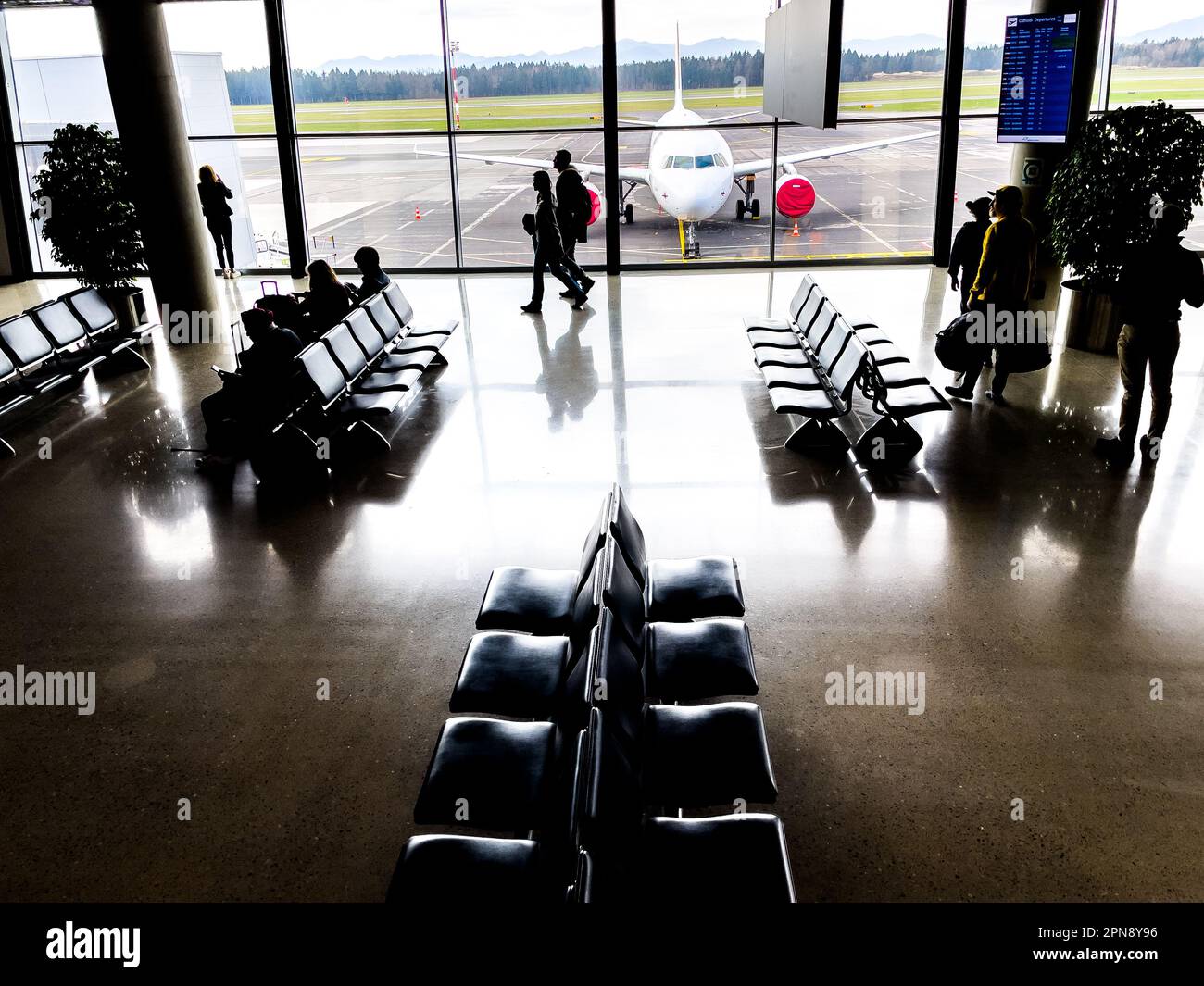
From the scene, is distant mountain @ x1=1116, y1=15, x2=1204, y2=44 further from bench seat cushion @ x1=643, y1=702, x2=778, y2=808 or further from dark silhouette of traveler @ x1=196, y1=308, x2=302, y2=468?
bench seat cushion @ x1=643, y1=702, x2=778, y2=808

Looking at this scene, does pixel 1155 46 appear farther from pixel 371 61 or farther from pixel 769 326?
pixel 371 61

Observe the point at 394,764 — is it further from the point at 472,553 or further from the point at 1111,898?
the point at 1111,898

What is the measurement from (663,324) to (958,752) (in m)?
7.20

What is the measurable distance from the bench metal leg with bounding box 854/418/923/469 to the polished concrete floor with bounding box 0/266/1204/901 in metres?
0.23

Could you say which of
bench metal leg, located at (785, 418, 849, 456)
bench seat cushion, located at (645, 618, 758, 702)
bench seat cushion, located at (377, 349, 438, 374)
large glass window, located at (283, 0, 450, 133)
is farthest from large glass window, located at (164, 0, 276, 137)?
bench seat cushion, located at (645, 618, 758, 702)

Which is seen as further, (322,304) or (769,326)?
(769,326)

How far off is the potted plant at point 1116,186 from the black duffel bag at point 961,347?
4.46 ft

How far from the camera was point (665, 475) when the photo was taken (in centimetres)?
639

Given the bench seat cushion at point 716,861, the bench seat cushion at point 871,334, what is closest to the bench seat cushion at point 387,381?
the bench seat cushion at point 871,334

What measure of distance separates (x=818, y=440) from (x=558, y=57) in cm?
997

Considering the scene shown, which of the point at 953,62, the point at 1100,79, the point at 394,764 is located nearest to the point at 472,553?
the point at 394,764

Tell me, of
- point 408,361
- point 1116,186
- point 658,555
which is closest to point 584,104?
point 408,361

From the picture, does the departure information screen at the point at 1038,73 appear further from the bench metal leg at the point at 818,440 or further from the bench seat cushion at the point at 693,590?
the bench seat cushion at the point at 693,590

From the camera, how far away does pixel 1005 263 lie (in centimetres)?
723
